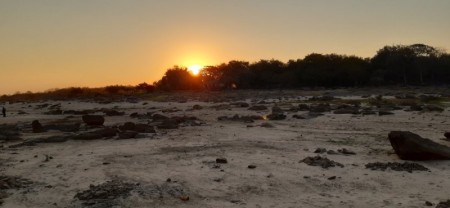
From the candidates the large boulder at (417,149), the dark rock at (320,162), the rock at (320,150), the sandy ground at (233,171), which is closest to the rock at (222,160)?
the sandy ground at (233,171)

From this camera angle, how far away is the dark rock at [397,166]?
1210 cm

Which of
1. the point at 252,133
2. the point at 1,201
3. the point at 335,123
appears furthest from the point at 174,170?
the point at 335,123

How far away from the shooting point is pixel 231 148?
51.5 feet

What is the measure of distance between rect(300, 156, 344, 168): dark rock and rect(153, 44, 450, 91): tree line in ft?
186

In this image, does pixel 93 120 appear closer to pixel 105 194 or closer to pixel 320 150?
pixel 320 150

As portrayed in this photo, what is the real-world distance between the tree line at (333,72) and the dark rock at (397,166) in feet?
187

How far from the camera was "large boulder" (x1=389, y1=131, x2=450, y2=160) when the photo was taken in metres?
13.0

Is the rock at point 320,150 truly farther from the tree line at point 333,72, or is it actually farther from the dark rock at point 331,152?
the tree line at point 333,72

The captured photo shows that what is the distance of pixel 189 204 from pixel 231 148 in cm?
613

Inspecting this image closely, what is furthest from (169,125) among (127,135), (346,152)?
(346,152)

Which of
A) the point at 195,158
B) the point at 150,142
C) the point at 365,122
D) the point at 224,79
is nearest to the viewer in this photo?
the point at 195,158

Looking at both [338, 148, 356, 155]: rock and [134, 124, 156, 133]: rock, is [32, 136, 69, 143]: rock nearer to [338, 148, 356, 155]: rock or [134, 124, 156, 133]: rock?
[134, 124, 156, 133]: rock

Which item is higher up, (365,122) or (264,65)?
(264,65)

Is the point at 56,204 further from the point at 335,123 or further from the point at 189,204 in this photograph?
the point at 335,123
